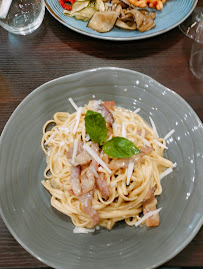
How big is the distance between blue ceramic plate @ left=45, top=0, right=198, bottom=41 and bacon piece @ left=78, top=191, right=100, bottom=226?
3.55ft

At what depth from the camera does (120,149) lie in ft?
4.43

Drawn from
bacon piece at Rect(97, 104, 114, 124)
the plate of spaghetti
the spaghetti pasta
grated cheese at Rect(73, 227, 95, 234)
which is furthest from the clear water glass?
grated cheese at Rect(73, 227, 95, 234)

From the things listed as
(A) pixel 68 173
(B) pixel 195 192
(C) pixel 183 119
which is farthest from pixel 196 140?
(A) pixel 68 173

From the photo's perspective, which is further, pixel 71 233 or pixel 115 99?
pixel 115 99

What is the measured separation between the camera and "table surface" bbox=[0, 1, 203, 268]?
6.08 feet

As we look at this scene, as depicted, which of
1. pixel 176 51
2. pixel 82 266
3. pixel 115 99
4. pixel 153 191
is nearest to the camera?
pixel 82 266

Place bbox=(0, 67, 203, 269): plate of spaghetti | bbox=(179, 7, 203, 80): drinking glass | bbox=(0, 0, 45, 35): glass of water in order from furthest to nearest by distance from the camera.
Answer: bbox=(0, 0, 45, 35): glass of water < bbox=(179, 7, 203, 80): drinking glass < bbox=(0, 67, 203, 269): plate of spaghetti

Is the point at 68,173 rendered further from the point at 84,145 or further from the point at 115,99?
the point at 115,99

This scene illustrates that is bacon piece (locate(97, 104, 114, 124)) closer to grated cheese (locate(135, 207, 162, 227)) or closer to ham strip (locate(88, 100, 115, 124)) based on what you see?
ham strip (locate(88, 100, 115, 124))

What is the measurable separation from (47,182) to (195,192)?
0.73 m

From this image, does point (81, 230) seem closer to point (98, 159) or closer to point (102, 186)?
point (102, 186)

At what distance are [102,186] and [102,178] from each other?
4 centimetres

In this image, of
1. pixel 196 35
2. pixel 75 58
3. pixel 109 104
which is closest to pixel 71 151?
pixel 109 104

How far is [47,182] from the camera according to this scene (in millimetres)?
1501
